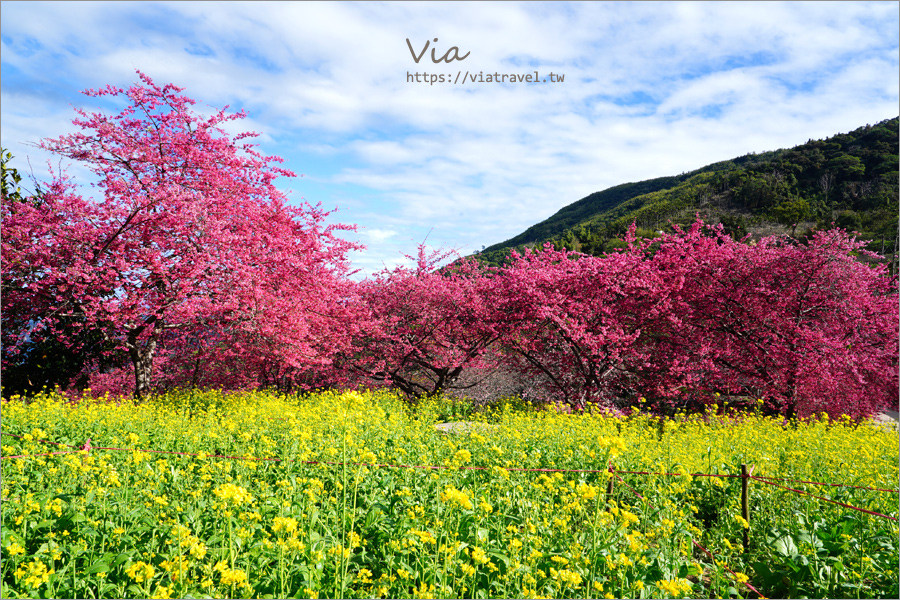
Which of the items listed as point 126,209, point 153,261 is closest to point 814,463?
point 153,261

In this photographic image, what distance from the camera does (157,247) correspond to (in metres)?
9.88

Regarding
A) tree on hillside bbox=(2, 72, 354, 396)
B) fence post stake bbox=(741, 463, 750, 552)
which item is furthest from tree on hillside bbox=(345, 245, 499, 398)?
fence post stake bbox=(741, 463, 750, 552)

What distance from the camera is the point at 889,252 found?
35406 millimetres

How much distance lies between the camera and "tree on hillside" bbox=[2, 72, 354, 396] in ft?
31.1

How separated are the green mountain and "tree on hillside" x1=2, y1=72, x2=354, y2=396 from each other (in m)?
21.9

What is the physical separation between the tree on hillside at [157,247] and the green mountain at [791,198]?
21.9m

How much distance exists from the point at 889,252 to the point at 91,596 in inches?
1872

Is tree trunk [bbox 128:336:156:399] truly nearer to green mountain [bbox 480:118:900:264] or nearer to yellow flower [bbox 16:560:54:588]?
yellow flower [bbox 16:560:54:588]

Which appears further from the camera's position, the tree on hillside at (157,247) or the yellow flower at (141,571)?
the tree on hillside at (157,247)

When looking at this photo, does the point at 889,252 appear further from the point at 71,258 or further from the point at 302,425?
the point at 71,258

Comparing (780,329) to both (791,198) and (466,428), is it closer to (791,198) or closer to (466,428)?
(466,428)

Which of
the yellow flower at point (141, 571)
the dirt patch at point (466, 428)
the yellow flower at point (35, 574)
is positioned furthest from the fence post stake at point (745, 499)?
the yellow flower at point (35, 574)

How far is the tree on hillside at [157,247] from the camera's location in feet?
31.1

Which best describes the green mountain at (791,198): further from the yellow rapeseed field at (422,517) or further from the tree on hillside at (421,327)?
the yellow rapeseed field at (422,517)
